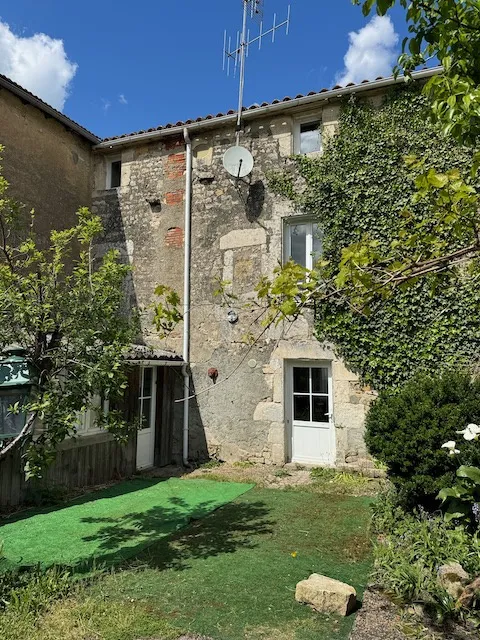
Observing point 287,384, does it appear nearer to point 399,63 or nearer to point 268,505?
point 268,505

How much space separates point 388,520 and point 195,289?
588cm

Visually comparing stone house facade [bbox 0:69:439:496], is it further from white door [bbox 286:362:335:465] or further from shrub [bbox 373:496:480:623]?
shrub [bbox 373:496:480:623]

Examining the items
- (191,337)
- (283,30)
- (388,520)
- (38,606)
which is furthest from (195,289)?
(38,606)

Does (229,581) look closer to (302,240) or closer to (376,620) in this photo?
(376,620)

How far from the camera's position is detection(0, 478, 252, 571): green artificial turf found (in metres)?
4.68

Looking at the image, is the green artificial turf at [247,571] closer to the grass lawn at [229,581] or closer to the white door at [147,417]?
the grass lawn at [229,581]

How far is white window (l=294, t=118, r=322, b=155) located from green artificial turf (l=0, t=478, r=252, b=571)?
6537mm

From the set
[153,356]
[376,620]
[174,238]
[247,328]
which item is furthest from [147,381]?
[376,620]

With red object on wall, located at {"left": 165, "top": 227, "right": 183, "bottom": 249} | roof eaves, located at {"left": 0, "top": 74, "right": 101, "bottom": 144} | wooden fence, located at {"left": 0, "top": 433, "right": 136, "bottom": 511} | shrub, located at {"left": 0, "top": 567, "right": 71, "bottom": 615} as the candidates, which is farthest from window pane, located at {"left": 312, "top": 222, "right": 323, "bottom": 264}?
shrub, located at {"left": 0, "top": 567, "right": 71, "bottom": 615}

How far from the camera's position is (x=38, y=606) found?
349 centimetres

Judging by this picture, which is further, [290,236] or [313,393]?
[290,236]

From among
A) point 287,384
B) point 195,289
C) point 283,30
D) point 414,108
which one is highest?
point 283,30

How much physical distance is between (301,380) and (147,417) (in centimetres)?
316

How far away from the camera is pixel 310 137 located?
928cm
